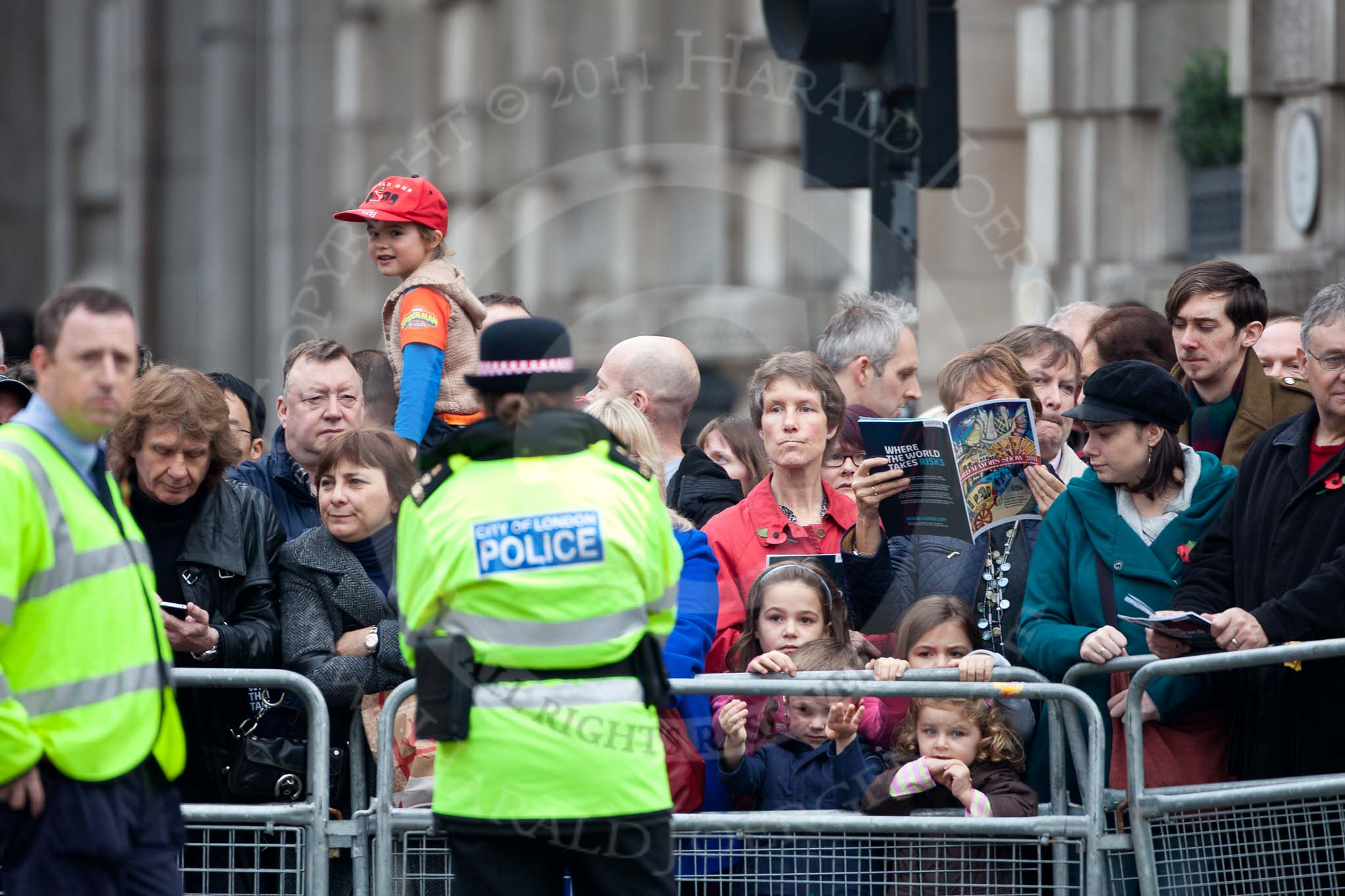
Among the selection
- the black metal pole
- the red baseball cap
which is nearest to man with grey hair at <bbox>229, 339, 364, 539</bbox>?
the red baseball cap

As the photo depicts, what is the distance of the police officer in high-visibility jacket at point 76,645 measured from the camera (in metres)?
4.43

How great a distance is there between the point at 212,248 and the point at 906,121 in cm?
2215

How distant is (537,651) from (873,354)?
3426 millimetres

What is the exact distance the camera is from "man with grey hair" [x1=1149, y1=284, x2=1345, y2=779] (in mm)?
5496

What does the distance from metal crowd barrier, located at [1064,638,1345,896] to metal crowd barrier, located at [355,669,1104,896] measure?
4.4 inches

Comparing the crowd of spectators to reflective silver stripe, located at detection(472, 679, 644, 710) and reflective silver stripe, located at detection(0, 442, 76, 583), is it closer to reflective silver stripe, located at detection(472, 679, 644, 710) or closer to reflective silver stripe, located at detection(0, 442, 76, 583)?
reflective silver stripe, located at detection(472, 679, 644, 710)

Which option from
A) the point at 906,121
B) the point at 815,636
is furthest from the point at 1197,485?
the point at 906,121

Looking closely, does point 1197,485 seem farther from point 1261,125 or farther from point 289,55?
point 289,55

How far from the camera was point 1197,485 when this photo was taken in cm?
603

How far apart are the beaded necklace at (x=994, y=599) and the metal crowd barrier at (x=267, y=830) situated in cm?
199

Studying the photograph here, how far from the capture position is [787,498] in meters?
6.49

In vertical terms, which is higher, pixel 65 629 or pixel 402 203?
pixel 402 203

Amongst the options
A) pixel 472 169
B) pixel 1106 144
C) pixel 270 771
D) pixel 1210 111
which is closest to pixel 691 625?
pixel 270 771

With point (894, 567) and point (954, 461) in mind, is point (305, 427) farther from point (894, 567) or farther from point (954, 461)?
point (954, 461)
